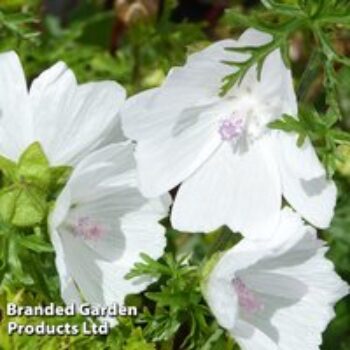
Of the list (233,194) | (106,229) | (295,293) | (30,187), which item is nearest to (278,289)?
(295,293)

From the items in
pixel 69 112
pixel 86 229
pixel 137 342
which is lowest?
pixel 137 342

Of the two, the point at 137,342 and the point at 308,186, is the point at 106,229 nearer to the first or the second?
the point at 137,342

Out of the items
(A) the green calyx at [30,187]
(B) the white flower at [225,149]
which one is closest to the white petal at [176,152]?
(B) the white flower at [225,149]

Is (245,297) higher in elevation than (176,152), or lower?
lower

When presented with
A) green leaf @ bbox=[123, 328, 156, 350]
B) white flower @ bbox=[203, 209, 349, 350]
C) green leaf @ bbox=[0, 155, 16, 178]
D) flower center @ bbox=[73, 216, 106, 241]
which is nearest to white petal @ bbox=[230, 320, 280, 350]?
white flower @ bbox=[203, 209, 349, 350]

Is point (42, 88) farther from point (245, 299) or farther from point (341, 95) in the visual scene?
point (341, 95)

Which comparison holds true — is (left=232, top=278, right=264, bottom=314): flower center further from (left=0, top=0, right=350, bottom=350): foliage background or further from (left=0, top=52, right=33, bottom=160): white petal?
(left=0, top=52, right=33, bottom=160): white petal

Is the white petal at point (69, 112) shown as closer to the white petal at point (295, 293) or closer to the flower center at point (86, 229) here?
the flower center at point (86, 229)

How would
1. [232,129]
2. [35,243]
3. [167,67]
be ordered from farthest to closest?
[167,67]
[232,129]
[35,243]
